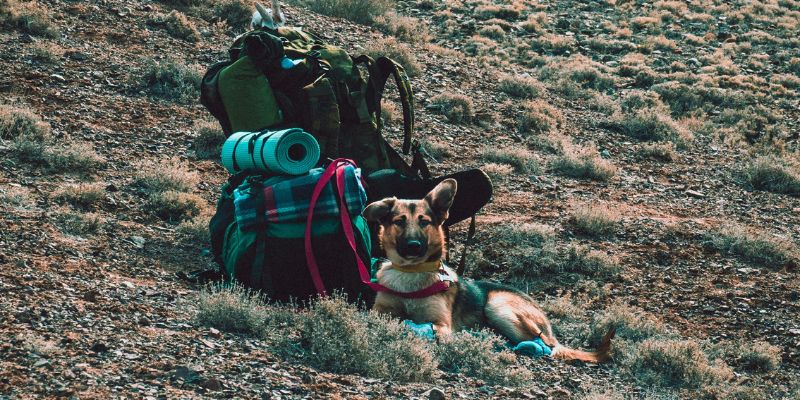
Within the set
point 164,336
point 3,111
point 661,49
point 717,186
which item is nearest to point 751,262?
point 717,186

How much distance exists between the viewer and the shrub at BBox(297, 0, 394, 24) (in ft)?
61.5

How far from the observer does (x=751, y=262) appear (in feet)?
31.8

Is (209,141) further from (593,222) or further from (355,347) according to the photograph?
(355,347)

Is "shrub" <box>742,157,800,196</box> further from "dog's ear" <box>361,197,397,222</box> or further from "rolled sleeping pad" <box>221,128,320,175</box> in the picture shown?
"rolled sleeping pad" <box>221,128,320,175</box>

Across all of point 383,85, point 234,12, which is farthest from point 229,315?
point 234,12

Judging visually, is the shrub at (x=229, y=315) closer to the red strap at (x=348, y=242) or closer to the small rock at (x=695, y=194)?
the red strap at (x=348, y=242)

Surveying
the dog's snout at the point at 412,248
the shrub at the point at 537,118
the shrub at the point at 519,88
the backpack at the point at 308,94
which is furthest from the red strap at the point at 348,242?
the shrub at the point at 519,88

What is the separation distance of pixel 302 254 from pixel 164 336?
152 cm

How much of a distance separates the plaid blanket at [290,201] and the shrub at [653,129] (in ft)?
31.2

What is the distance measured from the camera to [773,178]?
1309 cm

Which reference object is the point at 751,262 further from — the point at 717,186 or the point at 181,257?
the point at 181,257

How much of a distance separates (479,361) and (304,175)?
1948 millimetres

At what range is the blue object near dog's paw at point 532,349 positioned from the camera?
6.37 metres

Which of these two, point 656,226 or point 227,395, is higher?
point 227,395
